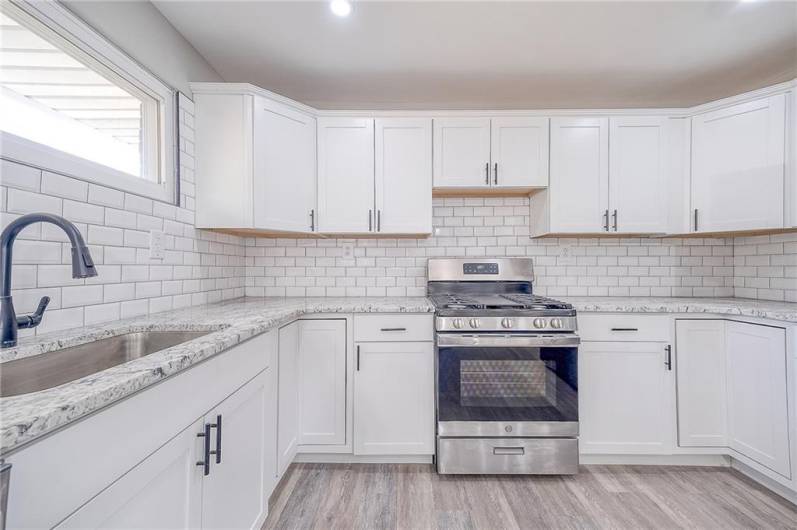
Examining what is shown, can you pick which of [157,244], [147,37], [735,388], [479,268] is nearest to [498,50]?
[479,268]

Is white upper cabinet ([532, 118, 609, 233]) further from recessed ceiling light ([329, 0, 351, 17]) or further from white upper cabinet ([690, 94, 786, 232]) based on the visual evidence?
recessed ceiling light ([329, 0, 351, 17])

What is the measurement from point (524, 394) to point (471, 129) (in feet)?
5.65

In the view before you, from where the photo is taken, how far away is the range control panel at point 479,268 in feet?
8.40

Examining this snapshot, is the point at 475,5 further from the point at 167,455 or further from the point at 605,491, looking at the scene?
the point at 605,491

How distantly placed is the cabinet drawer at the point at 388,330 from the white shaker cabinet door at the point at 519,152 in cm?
110

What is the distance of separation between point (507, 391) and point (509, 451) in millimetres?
332

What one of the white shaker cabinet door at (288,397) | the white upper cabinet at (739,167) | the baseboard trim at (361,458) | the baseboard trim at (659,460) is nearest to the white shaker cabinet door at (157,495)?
the white shaker cabinet door at (288,397)

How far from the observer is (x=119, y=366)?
79 cm

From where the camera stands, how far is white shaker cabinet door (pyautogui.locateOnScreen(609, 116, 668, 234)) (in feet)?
7.66

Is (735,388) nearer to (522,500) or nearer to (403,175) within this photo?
(522,500)

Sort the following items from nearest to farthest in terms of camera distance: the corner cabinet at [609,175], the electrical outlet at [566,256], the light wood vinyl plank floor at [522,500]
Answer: the light wood vinyl plank floor at [522,500]
the corner cabinet at [609,175]
the electrical outlet at [566,256]

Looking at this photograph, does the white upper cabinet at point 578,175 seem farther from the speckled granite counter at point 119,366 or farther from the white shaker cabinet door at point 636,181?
the speckled granite counter at point 119,366

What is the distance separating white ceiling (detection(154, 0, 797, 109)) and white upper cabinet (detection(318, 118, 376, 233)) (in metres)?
0.35

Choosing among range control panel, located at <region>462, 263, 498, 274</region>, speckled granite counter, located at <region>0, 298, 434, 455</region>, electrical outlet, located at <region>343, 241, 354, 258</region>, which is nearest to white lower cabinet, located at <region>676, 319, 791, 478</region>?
range control panel, located at <region>462, 263, 498, 274</region>
